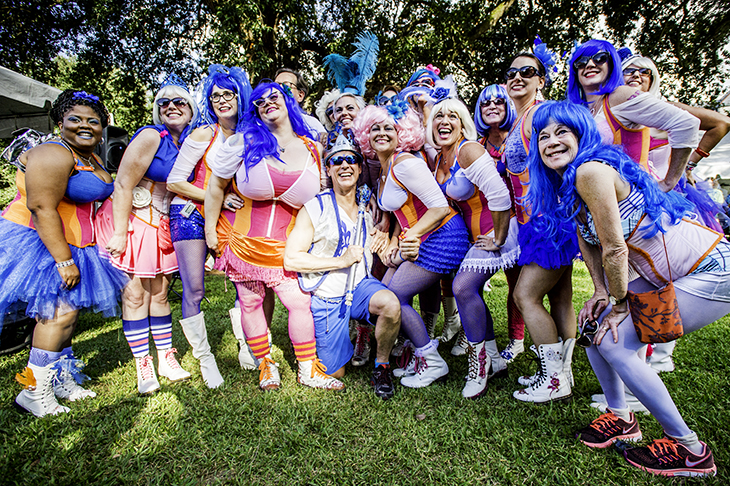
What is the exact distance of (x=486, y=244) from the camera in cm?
271

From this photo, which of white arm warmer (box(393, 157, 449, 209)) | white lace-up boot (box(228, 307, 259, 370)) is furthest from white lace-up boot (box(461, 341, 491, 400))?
white lace-up boot (box(228, 307, 259, 370))

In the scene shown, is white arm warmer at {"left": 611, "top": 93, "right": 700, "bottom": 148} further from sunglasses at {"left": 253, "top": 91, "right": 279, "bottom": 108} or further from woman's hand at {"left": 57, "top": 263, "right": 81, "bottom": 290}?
woman's hand at {"left": 57, "top": 263, "right": 81, "bottom": 290}

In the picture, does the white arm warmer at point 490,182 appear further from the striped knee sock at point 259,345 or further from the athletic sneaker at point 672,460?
the striped knee sock at point 259,345

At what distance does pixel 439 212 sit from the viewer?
2.74m

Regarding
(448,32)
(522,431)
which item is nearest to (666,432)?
(522,431)

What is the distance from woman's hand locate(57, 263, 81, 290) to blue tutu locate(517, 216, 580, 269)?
3.02 m

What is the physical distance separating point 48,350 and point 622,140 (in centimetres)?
390

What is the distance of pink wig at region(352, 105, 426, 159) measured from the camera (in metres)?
2.85

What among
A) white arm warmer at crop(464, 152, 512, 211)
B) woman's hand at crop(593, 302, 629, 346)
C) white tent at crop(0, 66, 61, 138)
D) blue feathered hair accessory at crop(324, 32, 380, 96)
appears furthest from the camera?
blue feathered hair accessory at crop(324, 32, 380, 96)

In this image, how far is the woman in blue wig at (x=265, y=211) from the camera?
2.70m

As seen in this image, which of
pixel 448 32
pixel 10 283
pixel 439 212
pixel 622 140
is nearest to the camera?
pixel 622 140

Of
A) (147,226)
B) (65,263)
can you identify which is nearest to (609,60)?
(147,226)

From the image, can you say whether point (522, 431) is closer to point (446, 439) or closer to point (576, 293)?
point (446, 439)

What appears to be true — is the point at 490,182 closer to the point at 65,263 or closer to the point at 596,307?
the point at 596,307
